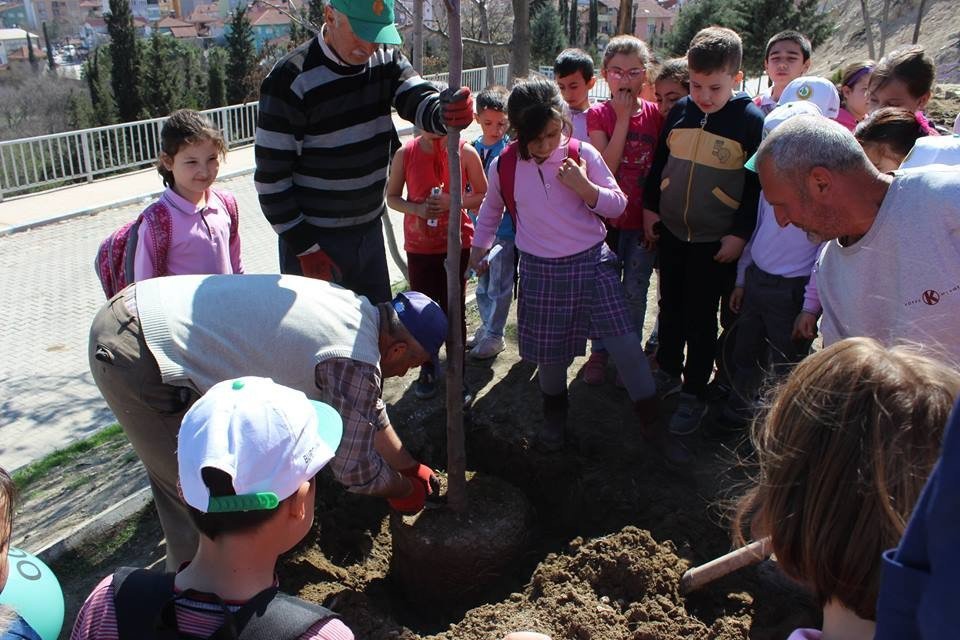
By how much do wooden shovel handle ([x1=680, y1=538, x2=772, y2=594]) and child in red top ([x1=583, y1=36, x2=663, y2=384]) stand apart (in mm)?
1642

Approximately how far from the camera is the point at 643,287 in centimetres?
445

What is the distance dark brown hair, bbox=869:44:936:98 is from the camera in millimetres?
3980

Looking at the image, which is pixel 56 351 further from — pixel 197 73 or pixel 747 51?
pixel 197 73

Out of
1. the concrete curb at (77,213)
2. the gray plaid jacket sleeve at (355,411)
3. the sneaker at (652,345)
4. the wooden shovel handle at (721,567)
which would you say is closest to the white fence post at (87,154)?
the concrete curb at (77,213)

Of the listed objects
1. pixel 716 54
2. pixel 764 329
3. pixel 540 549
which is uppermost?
pixel 716 54

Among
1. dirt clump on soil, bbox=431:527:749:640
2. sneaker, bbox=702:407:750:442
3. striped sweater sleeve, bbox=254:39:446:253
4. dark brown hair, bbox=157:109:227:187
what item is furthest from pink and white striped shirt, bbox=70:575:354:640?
sneaker, bbox=702:407:750:442

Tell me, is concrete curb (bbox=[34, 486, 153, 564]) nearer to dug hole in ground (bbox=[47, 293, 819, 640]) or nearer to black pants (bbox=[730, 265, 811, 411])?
dug hole in ground (bbox=[47, 293, 819, 640])

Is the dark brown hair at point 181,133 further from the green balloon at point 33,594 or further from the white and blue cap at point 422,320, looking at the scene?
the green balloon at point 33,594

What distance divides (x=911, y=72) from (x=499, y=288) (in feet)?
8.07

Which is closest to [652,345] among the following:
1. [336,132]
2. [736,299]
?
[736,299]

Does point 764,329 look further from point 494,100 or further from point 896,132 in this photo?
point 494,100

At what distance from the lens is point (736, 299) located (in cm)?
385

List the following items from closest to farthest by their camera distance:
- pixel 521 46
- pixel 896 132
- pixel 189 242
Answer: pixel 896 132
pixel 189 242
pixel 521 46

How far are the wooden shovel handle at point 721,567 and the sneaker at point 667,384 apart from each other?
1347 mm
